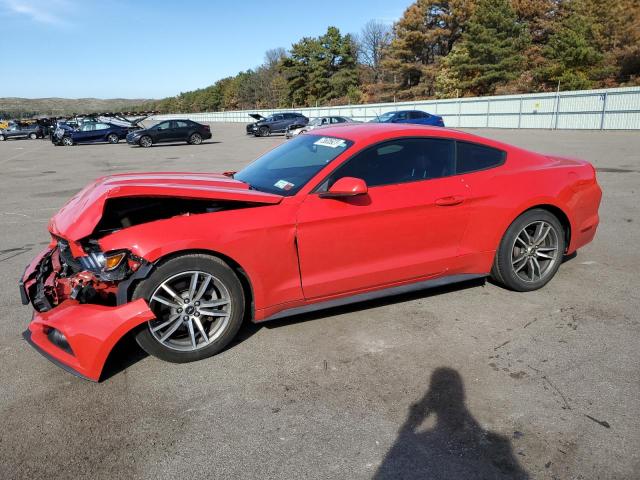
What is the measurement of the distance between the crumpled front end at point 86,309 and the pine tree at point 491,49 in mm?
48141

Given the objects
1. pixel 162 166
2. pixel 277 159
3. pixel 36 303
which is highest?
pixel 277 159

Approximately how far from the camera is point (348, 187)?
134 inches

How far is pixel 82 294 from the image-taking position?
316 centimetres

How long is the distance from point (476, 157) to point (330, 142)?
128 centimetres

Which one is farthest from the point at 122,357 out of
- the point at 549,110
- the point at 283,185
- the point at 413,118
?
the point at 549,110

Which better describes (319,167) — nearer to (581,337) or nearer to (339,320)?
(339,320)

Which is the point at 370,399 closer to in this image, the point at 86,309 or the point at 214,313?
the point at 214,313

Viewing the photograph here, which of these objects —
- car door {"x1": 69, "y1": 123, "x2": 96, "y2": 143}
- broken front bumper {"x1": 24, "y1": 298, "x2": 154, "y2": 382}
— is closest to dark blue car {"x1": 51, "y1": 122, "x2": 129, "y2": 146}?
car door {"x1": 69, "y1": 123, "x2": 96, "y2": 143}

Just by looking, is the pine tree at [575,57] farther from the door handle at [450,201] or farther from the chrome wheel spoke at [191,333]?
the chrome wheel spoke at [191,333]

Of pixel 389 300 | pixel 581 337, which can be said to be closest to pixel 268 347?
pixel 389 300

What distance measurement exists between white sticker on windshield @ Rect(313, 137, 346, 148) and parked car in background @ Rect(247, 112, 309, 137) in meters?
31.9

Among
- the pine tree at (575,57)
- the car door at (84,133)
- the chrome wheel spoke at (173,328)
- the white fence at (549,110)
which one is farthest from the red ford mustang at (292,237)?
the pine tree at (575,57)

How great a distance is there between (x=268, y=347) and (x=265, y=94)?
334 ft

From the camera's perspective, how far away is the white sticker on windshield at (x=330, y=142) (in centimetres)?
393
